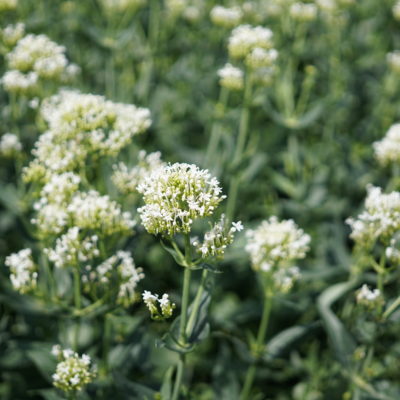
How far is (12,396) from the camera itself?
4.91 meters

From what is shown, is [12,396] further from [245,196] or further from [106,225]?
[245,196]

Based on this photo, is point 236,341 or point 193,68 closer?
point 236,341

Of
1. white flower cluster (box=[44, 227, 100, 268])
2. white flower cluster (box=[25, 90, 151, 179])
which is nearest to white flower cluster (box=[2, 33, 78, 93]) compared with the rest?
white flower cluster (box=[25, 90, 151, 179])

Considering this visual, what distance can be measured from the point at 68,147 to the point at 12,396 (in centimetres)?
240

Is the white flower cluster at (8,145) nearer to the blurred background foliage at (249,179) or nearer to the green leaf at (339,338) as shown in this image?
the blurred background foliage at (249,179)

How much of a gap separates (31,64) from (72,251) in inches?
108

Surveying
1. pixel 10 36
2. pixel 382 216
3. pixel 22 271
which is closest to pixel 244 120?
pixel 382 216

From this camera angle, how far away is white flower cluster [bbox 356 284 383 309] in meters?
4.05

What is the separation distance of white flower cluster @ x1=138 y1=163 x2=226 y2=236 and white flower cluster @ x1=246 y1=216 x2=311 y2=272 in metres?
1.21

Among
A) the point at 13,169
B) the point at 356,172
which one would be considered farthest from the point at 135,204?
the point at 356,172

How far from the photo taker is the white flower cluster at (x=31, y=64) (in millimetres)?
5453

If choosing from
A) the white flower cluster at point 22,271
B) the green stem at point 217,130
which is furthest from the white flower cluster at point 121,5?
the white flower cluster at point 22,271

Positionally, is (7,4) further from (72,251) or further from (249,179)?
(72,251)

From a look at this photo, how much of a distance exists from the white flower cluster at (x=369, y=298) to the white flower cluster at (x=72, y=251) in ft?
6.77
